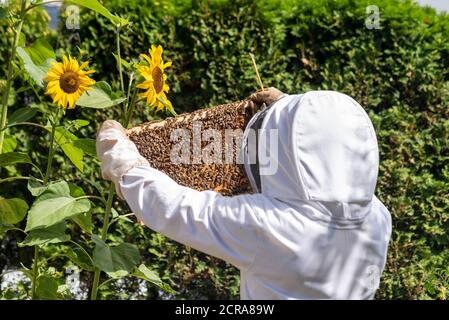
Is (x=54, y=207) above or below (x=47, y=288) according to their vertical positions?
above

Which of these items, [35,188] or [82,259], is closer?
[35,188]

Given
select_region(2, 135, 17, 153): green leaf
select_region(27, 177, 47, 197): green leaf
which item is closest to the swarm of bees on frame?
select_region(27, 177, 47, 197): green leaf

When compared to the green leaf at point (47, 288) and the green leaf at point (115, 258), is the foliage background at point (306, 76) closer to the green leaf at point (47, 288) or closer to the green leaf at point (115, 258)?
the green leaf at point (47, 288)

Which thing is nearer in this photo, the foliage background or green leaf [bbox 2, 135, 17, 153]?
green leaf [bbox 2, 135, 17, 153]

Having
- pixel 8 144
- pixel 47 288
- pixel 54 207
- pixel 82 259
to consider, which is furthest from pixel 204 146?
pixel 8 144

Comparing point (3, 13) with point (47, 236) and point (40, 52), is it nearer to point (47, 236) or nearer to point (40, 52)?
point (40, 52)

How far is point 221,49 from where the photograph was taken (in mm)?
4320

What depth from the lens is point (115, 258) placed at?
2.32 meters

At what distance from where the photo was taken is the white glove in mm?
1843

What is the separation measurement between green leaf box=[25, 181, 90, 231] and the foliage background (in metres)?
1.91

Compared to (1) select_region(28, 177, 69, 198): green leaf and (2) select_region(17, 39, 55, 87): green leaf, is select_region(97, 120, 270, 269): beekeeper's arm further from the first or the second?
(2) select_region(17, 39, 55, 87): green leaf

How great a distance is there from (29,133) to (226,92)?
1.11 meters

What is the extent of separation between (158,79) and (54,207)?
47cm
